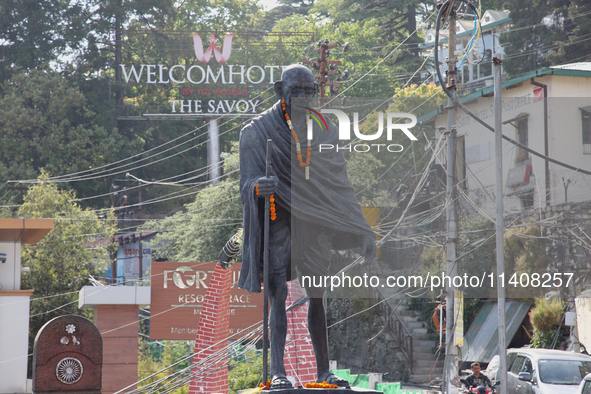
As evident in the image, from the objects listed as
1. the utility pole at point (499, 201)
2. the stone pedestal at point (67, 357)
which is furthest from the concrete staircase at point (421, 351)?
the stone pedestal at point (67, 357)

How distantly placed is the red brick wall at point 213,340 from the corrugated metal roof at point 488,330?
9850mm

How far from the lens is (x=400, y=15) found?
42.0 meters

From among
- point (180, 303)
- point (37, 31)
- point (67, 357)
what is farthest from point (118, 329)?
point (37, 31)

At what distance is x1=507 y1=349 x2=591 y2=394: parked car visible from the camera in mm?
12133

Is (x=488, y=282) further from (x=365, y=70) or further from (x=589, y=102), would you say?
(x=365, y=70)

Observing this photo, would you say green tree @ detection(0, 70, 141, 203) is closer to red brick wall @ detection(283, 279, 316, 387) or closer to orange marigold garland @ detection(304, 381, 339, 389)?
red brick wall @ detection(283, 279, 316, 387)

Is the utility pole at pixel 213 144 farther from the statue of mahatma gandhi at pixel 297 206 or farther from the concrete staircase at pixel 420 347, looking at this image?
the statue of mahatma gandhi at pixel 297 206

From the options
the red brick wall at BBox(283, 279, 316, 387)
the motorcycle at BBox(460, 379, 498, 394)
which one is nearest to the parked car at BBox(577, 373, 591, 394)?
the motorcycle at BBox(460, 379, 498, 394)

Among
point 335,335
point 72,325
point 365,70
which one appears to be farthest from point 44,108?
point 72,325

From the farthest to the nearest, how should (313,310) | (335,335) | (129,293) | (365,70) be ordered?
(365,70) → (335,335) → (129,293) → (313,310)

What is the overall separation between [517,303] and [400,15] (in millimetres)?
24017

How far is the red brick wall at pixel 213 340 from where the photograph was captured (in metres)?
13.4

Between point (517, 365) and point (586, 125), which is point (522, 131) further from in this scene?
point (517, 365)

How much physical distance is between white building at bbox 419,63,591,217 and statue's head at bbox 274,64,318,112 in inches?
348
